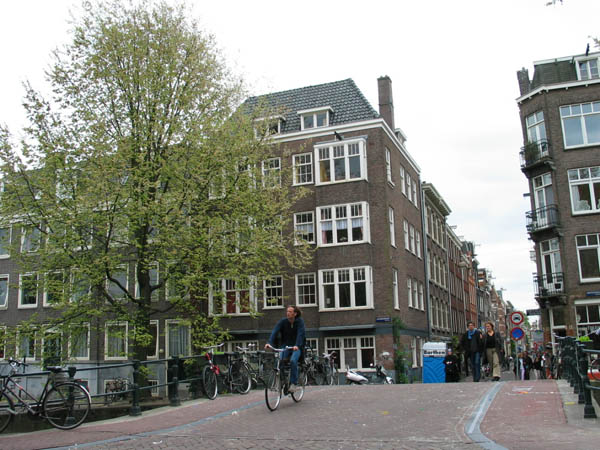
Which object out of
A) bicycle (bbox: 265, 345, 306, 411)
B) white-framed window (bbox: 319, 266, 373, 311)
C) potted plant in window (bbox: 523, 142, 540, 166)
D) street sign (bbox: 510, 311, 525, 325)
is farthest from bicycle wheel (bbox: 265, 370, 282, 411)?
potted plant in window (bbox: 523, 142, 540, 166)

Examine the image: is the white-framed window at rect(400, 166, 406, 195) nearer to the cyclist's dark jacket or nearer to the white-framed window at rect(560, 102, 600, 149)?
the white-framed window at rect(560, 102, 600, 149)

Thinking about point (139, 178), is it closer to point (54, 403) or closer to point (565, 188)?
point (54, 403)

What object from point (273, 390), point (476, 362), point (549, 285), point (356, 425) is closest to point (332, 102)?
point (549, 285)

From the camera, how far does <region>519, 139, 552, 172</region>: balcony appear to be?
111ft

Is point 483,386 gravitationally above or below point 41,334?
below

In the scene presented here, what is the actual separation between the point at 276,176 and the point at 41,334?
1028 centimetres

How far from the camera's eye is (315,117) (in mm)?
35312

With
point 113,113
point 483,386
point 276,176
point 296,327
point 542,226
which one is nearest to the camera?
point 296,327

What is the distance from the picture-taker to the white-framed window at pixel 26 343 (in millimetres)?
20641

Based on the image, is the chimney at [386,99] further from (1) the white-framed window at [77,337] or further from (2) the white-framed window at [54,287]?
(2) the white-framed window at [54,287]

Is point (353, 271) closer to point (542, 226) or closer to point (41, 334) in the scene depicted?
point (542, 226)

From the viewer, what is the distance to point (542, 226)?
33.9 m

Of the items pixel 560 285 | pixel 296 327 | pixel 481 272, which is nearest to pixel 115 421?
pixel 296 327

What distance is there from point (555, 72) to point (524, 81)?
2572 mm
